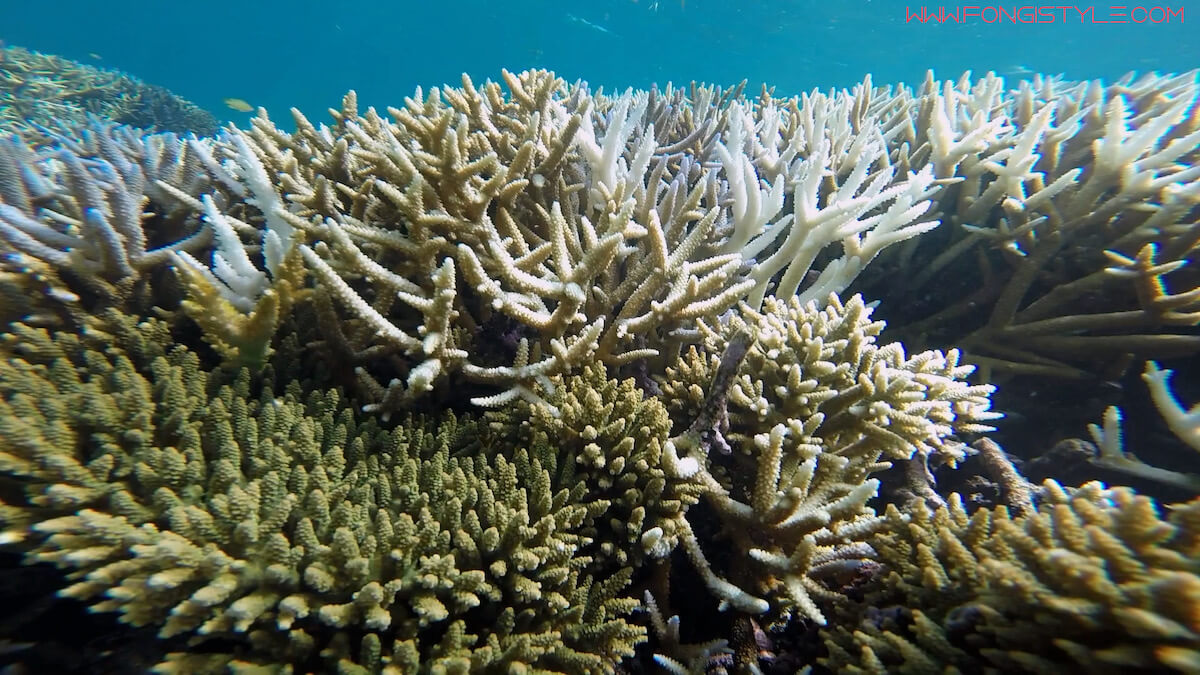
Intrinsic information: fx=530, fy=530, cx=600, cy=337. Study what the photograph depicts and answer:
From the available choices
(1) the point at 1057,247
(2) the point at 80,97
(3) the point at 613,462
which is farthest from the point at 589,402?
(2) the point at 80,97

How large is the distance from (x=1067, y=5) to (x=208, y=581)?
59971 mm

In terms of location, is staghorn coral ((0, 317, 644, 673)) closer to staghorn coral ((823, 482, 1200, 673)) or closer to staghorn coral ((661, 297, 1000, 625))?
staghorn coral ((661, 297, 1000, 625))

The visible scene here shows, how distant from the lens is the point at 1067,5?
40719 mm

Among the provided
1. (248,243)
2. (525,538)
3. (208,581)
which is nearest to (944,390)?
(525,538)

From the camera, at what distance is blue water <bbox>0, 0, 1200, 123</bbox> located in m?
45.3

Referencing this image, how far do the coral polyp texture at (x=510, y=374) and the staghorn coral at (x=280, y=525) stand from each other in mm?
11

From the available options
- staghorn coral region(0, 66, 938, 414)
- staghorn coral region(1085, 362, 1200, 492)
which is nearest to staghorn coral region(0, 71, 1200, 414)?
staghorn coral region(0, 66, 938, 414)

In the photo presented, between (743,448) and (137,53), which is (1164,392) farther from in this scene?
(137,53)

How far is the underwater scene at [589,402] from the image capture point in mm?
1399

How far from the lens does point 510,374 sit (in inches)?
79.7

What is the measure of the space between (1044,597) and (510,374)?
165 cm

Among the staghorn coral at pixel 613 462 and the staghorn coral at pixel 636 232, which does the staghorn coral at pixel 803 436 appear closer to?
Result: the staghorn coral at pixel 613 462

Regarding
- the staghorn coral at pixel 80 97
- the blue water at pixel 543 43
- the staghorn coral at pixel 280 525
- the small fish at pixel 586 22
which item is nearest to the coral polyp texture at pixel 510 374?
the staghorn coral at pixel 280 525

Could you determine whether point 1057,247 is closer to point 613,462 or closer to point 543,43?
point 613,462
